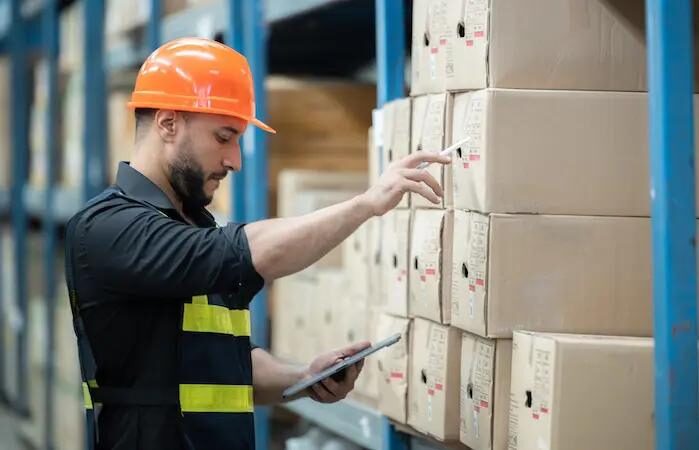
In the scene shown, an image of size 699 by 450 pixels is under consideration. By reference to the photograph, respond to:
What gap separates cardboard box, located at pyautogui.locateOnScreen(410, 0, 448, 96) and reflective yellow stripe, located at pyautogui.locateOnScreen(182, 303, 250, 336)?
0.70 metres

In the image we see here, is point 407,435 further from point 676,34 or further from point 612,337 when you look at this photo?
point 676,34

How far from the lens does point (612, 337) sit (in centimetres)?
245

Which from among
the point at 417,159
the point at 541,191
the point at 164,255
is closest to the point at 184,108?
the point at 164,255

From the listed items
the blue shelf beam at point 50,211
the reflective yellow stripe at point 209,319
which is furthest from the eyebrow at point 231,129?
the blue shelf beam at point 50,211

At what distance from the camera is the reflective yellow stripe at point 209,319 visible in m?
2.51

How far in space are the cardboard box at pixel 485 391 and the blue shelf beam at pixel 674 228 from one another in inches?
20.2

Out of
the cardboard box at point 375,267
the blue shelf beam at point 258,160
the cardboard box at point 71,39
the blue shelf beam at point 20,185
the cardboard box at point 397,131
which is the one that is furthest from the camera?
the blue shelf beam at point 20,185

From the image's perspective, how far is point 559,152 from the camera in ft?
8.22

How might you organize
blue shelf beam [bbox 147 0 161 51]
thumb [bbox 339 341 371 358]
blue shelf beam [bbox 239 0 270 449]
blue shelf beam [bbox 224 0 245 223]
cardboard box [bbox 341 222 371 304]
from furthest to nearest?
blue shelf beam [bbox 147 0 161 51]
blue shelf beam [bbox 224 0 245 223]
blue shelf beam [bbox 239 0 270 449]
cardboard box [bbox 341 222 371 304]
thumb [bbox 339 341 371 358]

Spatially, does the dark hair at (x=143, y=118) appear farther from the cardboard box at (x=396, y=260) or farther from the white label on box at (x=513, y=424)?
the white label on box at (x=513, y=424)

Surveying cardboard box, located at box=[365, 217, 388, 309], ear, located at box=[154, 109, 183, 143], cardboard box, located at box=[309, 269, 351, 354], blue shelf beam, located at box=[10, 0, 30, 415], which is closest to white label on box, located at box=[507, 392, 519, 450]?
ear, located at box=[154, 109, 183, 143]

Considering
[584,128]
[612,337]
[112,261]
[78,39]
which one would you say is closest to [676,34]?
[584,128]

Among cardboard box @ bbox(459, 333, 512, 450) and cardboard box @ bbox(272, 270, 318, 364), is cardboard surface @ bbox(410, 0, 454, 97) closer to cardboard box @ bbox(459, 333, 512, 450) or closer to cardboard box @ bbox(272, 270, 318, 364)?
cardboard box @ bbox(459, 333, 512, 450)

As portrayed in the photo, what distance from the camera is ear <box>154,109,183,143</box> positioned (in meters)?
2.56
